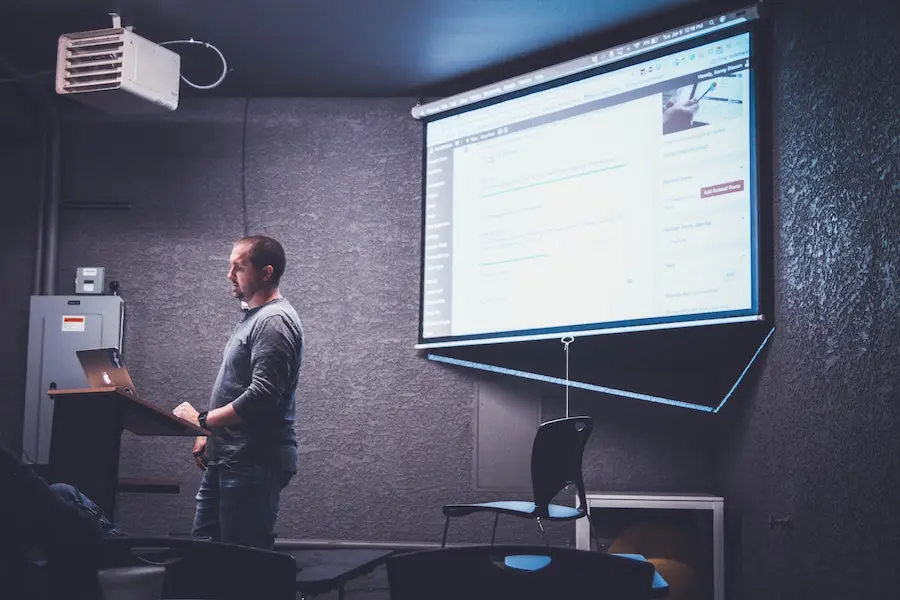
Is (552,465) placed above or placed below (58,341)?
below

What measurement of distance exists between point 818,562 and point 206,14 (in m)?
3.24

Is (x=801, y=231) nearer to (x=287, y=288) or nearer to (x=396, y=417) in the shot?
(x=396, y=417)

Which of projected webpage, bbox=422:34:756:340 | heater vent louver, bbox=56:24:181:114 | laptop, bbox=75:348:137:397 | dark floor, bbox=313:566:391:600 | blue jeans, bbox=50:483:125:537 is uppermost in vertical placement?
heater vent louver, bbox=56:24:181:114

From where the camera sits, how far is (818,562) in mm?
2809

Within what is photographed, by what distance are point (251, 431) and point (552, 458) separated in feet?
3.44

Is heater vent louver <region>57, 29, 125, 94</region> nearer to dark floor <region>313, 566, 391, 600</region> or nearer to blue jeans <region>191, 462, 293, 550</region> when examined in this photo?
blue jeans <region>191, 462, 293, 550</region>

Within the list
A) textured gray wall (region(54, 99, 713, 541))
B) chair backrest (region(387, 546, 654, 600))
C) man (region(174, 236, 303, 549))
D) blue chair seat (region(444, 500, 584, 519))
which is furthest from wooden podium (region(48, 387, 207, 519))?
textured gray wall (region(54, 99, 713, 541))

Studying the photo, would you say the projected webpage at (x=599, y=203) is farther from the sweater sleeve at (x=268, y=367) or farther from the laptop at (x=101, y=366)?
the laptop at (x=101, y=366)

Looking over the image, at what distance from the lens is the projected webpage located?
3482 mm

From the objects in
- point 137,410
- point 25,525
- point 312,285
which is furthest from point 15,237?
point 25,525

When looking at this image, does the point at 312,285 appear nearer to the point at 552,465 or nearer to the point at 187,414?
the point at 187,414

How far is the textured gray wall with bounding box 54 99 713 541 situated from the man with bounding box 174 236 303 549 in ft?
5.23

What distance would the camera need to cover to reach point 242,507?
9.20 ft

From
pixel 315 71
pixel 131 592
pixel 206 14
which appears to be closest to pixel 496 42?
pixel 315 71
